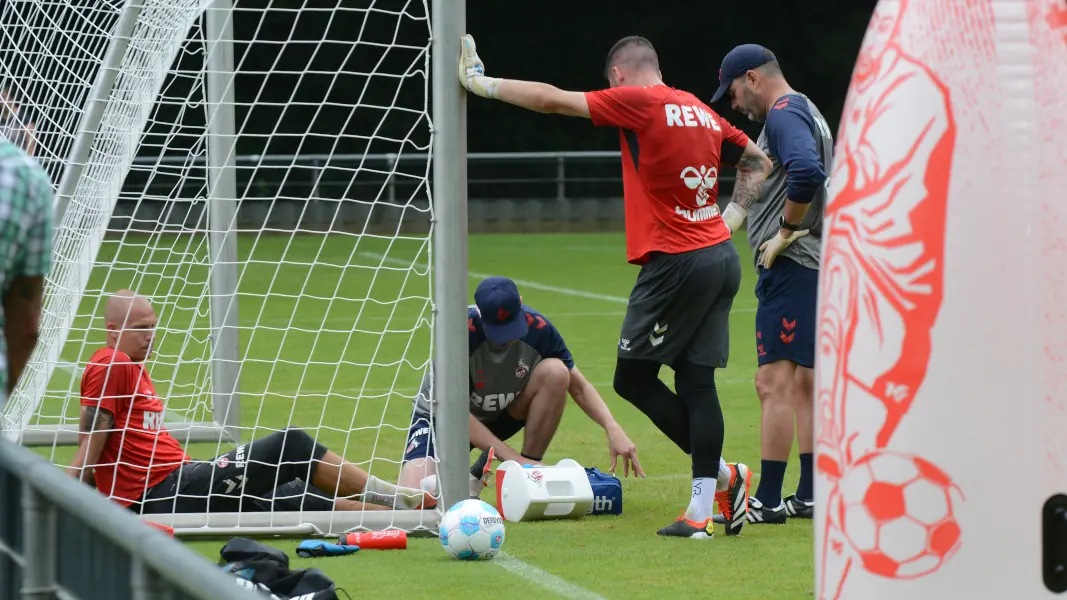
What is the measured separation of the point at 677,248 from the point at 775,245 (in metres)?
0.54

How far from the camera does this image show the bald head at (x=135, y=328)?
610cm

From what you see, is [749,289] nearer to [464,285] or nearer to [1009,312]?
[464,285]

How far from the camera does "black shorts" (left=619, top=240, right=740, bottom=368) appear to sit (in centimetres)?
603

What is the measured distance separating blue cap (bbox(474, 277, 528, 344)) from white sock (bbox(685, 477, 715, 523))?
1.20 m

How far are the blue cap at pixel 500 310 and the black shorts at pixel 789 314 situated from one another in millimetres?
1059

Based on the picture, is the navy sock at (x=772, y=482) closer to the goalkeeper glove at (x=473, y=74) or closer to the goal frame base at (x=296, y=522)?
the goal frame base at (x=296, y=522)

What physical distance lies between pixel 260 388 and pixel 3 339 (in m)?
7.33

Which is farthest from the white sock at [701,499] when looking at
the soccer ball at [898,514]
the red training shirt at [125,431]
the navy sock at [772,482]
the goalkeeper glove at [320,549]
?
the soccer ball at [898,514]

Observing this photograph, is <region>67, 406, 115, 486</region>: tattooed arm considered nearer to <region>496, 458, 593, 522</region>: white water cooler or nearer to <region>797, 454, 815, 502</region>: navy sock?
<region>496, 458, 593, 522</region>: white water cooler

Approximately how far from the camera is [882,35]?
3182mm

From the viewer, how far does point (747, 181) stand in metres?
6.61

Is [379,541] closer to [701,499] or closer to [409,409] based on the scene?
[701,499]

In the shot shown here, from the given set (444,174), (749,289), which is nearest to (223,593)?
(444,174)

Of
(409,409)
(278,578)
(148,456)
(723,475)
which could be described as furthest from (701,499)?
(409,409)
